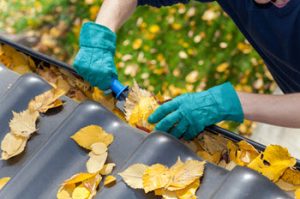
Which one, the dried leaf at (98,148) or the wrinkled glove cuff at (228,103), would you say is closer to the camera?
the dried leaf at (98,148)

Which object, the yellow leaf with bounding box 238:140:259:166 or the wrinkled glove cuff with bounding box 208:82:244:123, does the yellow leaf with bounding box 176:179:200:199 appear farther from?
the wrinkled glove cuff with bounding box 208:82:244:123

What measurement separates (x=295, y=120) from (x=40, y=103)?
3.03 ft

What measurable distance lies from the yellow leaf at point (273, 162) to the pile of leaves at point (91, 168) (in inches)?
16.8

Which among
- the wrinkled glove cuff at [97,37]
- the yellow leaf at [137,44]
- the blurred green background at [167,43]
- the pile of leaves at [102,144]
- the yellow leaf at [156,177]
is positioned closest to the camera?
the yellow leaf at [156,177]

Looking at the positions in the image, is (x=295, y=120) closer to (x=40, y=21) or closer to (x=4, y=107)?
(x=4, y=107)

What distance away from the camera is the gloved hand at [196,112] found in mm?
1605

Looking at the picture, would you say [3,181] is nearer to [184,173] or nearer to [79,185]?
[79,185]

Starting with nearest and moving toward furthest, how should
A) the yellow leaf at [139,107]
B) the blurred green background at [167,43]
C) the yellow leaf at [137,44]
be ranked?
the yellow leaf at [139,107], the blurred green background at [167,43], the yellow leaf at [137,44]

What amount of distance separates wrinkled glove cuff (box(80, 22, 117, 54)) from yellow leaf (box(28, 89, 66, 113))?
0.43 meters

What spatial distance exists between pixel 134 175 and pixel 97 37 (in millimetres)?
816

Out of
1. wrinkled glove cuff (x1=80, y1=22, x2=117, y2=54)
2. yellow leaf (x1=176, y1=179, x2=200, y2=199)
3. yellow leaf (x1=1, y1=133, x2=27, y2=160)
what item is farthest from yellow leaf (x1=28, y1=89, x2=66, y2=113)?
yellow leaf (x1=176, y1=179, x2=200, y2=199)

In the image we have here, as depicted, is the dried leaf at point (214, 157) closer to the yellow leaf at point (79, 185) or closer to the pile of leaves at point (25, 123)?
the yellow leaf at point (79, 185)

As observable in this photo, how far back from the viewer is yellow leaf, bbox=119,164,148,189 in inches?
49.5

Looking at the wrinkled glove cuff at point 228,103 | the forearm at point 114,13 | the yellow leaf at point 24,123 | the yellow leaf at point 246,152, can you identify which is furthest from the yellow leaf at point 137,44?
the yellow leaf at point 246,152
